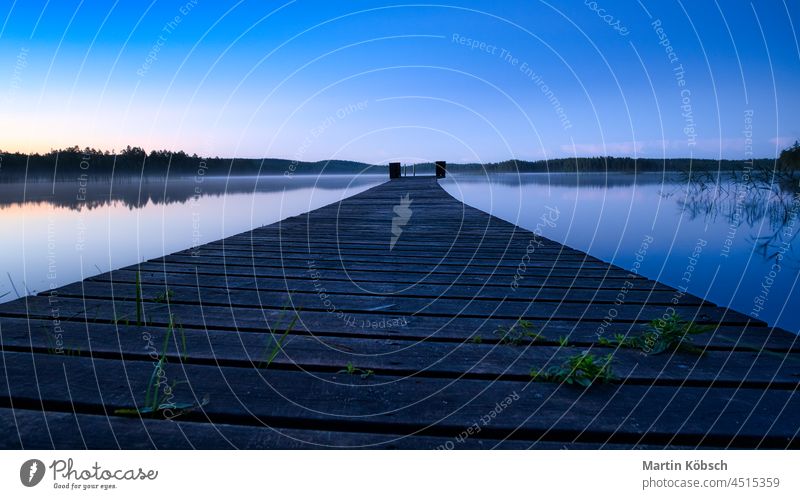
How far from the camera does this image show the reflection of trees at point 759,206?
8948 millimetres

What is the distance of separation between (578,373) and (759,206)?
50.4 feet

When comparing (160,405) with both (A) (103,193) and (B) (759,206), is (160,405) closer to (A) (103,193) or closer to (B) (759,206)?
(B) (759,206)

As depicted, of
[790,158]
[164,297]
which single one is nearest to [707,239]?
[790,158]

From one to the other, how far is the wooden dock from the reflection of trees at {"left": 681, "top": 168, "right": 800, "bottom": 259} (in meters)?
7.22

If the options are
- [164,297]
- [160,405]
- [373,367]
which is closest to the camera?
[160,405]

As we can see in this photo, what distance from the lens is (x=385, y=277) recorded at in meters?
3.71

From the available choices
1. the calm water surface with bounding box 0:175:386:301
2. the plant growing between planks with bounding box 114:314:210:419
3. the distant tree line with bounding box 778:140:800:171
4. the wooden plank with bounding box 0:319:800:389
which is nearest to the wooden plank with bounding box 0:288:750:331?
the wooden plank with bounding box 0:319:800:389

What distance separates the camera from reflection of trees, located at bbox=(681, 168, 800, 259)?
29.4 feet

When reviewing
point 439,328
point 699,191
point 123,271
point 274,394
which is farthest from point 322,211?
point 699,191

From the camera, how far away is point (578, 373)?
176 centimetres

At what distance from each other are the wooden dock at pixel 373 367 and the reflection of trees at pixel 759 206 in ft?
23.7

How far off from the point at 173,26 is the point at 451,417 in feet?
11.4

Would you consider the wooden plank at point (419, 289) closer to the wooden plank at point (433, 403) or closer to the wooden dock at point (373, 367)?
the wooden dock at point (373, 367)

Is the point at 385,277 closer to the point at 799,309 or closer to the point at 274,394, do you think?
the point at 274,394
